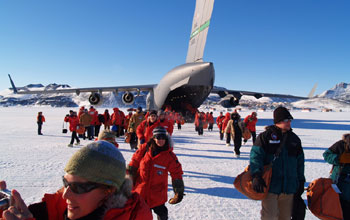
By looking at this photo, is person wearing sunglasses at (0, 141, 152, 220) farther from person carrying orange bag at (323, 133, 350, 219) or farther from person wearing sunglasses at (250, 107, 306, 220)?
person carrying orange bag at (323, 133, 350, 219)

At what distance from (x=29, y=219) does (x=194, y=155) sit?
20.1ft

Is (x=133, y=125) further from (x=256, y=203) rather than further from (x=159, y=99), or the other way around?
(x=159, y=99)

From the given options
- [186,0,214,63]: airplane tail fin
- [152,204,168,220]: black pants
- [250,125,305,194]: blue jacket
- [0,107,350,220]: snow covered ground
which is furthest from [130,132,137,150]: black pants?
[186,0,214,63]: airplane tail fin

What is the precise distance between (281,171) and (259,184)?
345 mm

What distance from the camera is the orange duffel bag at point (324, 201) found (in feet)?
7.52

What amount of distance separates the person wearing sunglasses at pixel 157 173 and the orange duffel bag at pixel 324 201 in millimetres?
1601

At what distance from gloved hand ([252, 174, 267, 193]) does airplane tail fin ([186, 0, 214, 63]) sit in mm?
10464

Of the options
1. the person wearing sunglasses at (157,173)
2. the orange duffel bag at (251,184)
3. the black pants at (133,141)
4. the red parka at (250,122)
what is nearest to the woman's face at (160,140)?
the person wearing sunglasses at (157,173)

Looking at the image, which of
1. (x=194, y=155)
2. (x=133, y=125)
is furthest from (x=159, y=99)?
(x=194, y=155)

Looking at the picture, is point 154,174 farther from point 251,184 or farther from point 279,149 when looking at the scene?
point 279,149

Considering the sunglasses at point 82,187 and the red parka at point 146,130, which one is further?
the red parka at point 146,130

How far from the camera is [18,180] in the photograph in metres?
4.25

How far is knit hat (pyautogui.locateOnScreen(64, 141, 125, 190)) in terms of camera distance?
1035 mm

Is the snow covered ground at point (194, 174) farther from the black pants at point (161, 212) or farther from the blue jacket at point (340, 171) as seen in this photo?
the blue jacket at point (340, 171)
